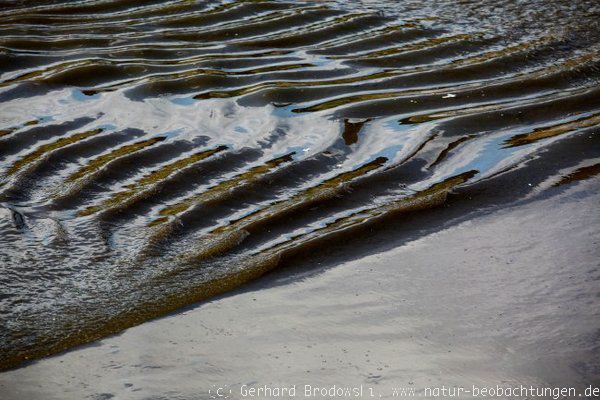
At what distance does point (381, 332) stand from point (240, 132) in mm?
1747

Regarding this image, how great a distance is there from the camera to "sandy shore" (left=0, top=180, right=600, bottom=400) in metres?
2.27

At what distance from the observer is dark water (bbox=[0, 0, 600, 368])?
9.47ft

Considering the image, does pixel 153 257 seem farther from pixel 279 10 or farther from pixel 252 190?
pixel 279 10

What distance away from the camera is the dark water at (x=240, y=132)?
2.89 m

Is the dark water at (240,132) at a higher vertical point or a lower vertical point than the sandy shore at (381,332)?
higher

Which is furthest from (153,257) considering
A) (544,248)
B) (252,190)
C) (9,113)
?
(9,113)

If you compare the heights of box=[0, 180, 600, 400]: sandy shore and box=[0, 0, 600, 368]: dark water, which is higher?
box=[0, 0, 600, 368]: dark water

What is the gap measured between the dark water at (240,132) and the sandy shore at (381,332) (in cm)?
14

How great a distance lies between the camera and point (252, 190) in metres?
3.45

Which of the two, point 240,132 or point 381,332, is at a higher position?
point 240,132

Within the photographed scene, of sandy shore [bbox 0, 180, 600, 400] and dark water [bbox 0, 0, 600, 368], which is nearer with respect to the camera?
sandy shore [bbox 0, 180, 600, 400]

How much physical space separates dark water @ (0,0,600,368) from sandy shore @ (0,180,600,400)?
5.5 inches

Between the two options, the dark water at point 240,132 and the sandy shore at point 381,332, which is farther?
the dark water at point 240,132

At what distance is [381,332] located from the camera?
2.50 metres
